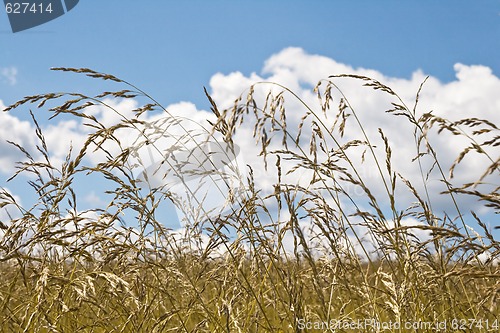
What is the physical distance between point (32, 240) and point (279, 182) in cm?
109

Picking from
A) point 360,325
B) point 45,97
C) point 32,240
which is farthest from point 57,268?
point 360,325

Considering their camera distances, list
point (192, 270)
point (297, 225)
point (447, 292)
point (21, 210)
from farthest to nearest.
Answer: point (192, 270), point (21, 210), point (447, 292), point (297, 225)

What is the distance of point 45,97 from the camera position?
256cm

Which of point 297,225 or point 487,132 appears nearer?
point 487,132

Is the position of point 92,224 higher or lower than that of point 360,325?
higher

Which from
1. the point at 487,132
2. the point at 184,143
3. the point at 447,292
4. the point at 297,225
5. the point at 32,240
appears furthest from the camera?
the point at 184,143

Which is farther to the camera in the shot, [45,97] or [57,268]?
[57,268]

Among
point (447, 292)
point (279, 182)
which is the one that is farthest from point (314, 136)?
point (447, 292)

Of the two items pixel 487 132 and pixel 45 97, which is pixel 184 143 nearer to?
pixel 45 97

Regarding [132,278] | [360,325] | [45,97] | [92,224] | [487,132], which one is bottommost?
[360,325]

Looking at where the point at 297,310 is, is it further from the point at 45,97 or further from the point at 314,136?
the point at 45,97

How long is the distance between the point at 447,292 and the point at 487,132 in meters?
0.85

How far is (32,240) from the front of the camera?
2.37 metres

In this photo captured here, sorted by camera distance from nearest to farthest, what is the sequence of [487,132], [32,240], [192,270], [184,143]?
[487,132] < [32,240] < [184,143] < [192,270]
